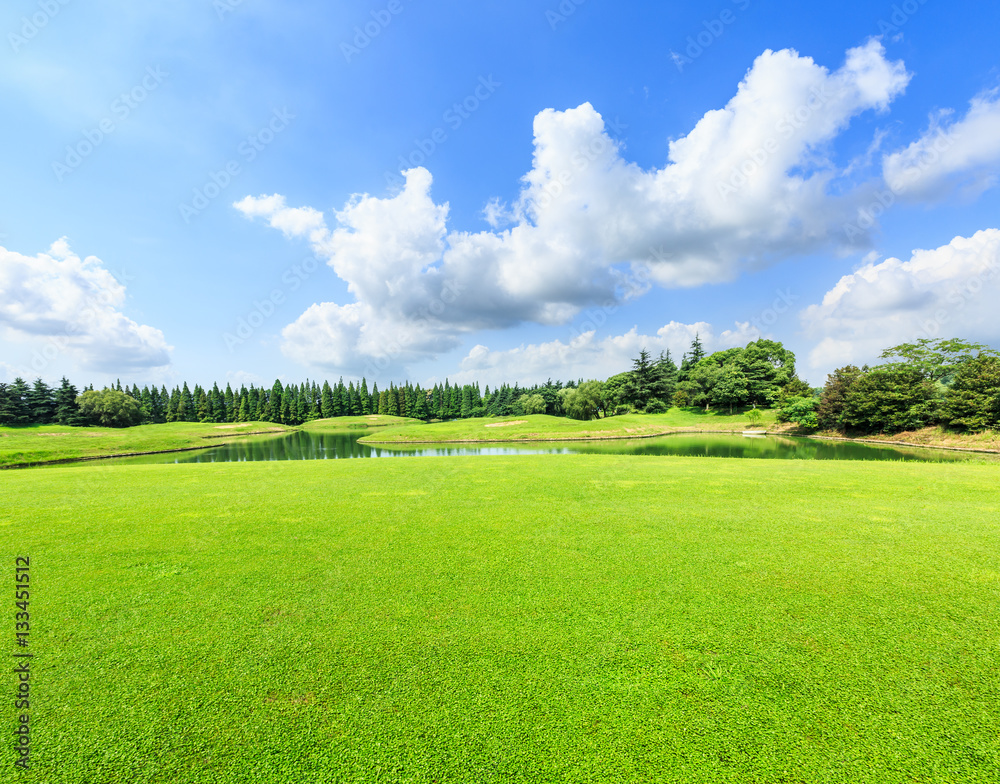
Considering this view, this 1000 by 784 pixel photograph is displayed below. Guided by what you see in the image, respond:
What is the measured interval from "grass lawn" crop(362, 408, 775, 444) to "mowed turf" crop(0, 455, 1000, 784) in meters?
39.3

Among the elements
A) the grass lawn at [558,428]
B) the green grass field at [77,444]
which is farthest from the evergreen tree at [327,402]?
the grass lawn at [558,428]

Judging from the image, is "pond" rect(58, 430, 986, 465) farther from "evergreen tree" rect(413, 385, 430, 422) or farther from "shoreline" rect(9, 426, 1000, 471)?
"evergreen tree" rect(413, 385, 430, 422)

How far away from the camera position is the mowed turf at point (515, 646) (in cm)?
281

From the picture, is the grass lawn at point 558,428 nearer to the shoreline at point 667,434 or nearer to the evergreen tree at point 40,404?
the shoreline at point 667,434

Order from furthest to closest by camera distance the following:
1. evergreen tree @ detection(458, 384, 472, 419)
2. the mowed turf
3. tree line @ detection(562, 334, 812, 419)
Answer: evergreen tree @ detection(458, 384, 472, 419) → tree line @ detection(562, 334, 812, 419) → the mowed turf

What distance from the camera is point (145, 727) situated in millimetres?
3018

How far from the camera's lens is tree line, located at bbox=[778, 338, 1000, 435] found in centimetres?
3428

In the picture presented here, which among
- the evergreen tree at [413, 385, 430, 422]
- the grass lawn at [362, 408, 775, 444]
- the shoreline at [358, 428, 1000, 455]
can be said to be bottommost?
the shoreline at [358, 428, 1000, 455]

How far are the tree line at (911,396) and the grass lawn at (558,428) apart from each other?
8855 millimetres

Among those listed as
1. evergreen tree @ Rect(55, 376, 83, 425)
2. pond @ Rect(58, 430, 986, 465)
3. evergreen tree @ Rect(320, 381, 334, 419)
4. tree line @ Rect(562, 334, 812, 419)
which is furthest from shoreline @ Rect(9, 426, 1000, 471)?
evergreen tree @ Rect(320, 381, 334, 419)

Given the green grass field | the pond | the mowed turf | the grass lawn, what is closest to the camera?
the mowed turf

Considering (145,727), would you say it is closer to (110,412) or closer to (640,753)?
(640,753)

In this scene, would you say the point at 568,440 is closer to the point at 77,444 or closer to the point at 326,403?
the point at 77,444

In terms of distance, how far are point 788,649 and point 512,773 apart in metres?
3.01
